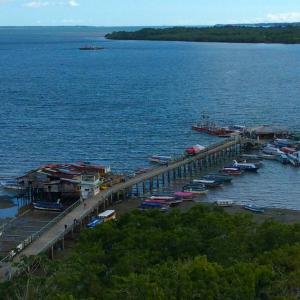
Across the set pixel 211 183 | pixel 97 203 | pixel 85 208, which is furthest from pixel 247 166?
pixel 85 208

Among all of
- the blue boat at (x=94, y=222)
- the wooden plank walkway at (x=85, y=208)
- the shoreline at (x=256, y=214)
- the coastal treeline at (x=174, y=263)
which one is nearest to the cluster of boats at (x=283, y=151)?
the wooden plank walkway at (x=85, y=208)

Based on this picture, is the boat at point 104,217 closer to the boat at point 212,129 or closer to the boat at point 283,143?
the boat at point 283,143

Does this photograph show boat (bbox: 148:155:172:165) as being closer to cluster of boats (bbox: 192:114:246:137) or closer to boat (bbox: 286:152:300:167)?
boat (bbox: 286:152:300:167)

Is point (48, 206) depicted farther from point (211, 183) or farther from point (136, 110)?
point (136, 110)

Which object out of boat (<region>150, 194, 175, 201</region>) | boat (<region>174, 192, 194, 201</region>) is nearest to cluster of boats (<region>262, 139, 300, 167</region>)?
boat (<region>174, 192, 194, 201</region>)

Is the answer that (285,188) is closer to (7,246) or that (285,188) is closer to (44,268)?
(7,246)

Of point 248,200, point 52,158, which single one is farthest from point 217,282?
point 52,158
